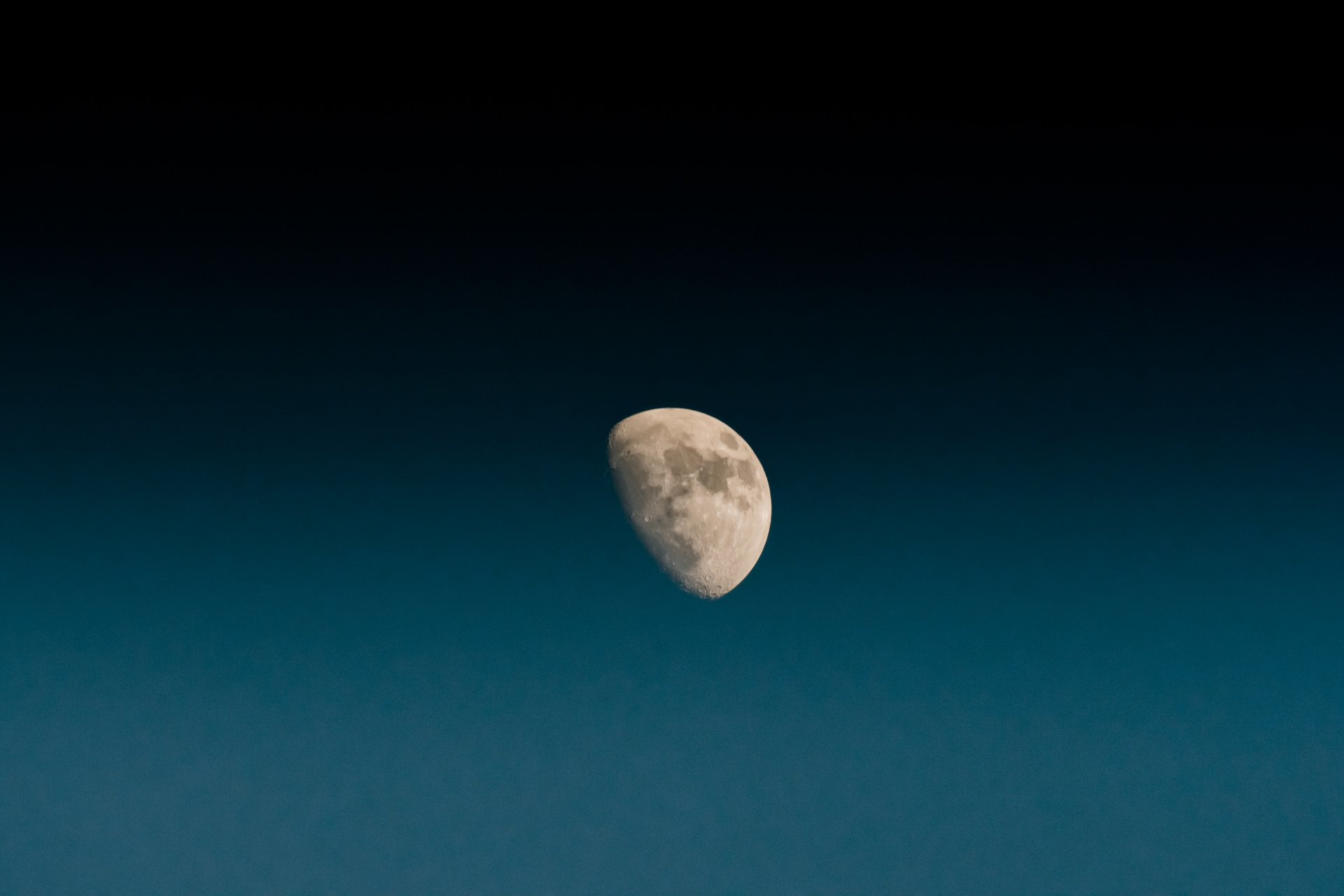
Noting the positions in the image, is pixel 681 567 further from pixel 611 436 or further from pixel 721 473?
pixel 611 436

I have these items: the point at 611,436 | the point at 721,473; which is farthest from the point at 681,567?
the point at 611,436

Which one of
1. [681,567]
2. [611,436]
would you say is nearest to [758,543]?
[681,567]

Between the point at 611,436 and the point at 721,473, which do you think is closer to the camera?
the point at 721,473

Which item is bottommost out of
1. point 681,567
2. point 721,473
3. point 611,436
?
point 681,567

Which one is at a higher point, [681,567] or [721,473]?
[721,473]

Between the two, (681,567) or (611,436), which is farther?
(611,436)

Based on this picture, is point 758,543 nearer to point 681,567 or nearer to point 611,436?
point 681,567
